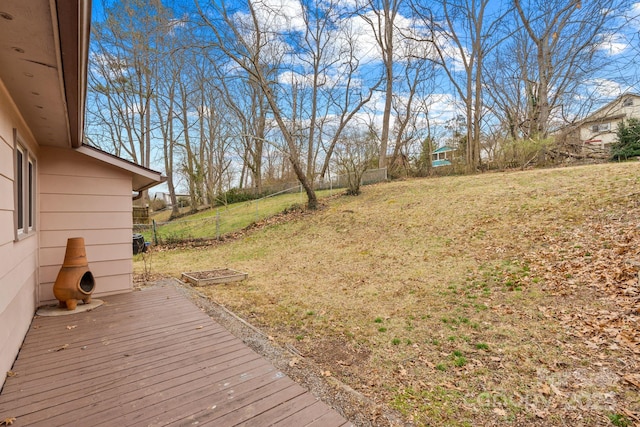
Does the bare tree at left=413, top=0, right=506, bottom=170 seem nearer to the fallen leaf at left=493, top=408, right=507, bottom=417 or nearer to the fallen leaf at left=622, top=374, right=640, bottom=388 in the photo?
the fallen leaf at left=622, top=374, right=640, bottom=388

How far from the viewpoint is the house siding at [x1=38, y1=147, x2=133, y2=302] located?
438 cm

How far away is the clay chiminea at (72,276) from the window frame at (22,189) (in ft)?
1.58

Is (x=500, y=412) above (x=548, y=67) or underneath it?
underneath

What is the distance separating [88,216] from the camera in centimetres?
470

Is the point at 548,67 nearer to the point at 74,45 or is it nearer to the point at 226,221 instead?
the point at 226,221

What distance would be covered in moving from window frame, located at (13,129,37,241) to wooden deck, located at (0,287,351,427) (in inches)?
45.3

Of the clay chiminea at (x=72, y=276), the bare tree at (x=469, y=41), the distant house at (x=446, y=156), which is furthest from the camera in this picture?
the distant house at (x=446, y=156)

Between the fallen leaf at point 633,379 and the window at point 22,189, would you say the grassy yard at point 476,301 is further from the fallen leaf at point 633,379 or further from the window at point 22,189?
the window at point 22,189

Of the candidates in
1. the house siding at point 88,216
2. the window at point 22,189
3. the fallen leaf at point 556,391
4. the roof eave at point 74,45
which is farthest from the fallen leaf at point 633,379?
the house siding at point 88,216

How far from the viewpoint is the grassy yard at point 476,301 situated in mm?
2525

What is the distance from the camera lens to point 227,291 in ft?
18.3

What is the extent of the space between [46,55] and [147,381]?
2377 millimetres

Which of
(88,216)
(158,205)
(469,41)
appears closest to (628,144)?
(469,41)

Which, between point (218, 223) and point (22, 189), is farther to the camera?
point (218, 223)
